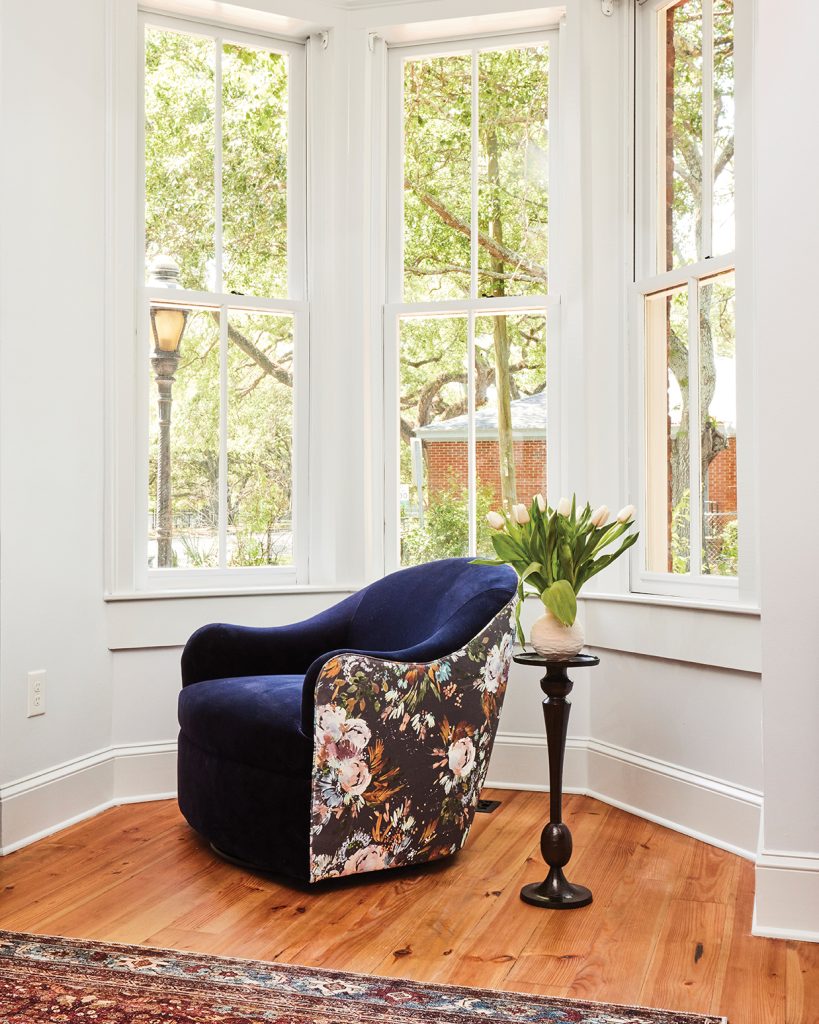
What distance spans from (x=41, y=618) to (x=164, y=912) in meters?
1.08

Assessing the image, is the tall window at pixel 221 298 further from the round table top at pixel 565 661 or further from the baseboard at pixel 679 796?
the round table top at pixel 565 661

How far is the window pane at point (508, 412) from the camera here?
3734mm

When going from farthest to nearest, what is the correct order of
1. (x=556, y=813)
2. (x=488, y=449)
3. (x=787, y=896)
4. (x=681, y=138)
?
(x=488, y=449) → (x=681, y=138) → (x=556, y=813) → (x=787, y=896)

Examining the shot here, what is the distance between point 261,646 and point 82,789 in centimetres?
76

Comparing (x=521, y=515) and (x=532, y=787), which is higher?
(x=521, y=515)

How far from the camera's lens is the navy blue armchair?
2.53m

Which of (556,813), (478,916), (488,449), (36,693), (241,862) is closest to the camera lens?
(478,916)

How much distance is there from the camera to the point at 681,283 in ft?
10.9

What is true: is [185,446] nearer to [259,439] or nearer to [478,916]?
[259,439]

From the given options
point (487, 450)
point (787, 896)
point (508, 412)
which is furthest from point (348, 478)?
point (787, 896)

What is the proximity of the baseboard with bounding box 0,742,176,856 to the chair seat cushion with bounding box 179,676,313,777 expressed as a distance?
49cm

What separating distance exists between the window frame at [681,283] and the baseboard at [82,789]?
5.87 ft

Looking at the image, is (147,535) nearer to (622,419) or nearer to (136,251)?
(136,251)

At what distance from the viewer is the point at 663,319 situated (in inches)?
135
